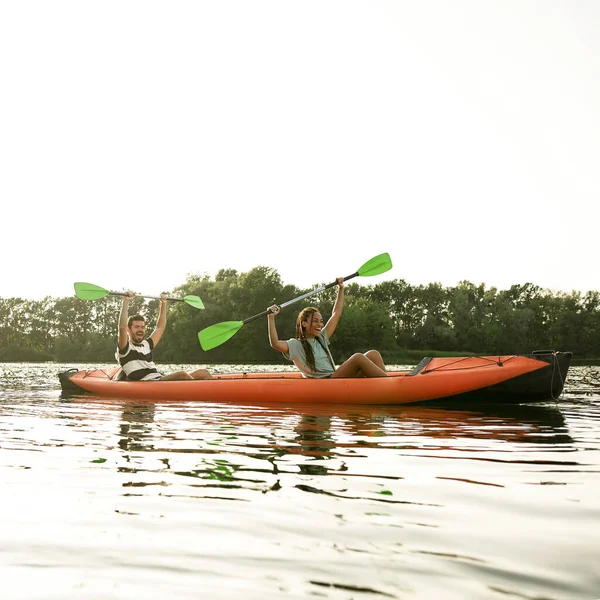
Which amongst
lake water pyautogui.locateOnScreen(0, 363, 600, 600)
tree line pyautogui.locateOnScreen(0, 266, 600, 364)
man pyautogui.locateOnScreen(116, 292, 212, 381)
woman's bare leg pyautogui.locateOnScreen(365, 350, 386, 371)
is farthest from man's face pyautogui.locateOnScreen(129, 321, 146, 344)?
tree line pyautogui.locateOnScreen(0, 266, 600, 364)

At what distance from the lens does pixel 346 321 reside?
45.4 meters

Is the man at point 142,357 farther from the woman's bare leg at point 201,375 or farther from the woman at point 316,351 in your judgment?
the woman at point 316,351

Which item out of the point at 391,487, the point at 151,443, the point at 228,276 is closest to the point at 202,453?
the point at 151,443

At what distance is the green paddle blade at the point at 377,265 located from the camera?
8.52 m

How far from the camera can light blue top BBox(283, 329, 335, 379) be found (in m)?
7.06

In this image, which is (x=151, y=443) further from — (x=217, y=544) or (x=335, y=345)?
(x=335, y=345)

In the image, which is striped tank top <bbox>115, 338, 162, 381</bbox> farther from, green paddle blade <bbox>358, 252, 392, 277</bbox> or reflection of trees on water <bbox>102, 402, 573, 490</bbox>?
green paddle blade <bbox>358, 252, 392, 277</bbox>

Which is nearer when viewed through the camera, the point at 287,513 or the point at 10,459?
the point at 287,513

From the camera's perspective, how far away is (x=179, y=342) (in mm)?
47000

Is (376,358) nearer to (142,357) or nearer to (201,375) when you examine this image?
(201,375)

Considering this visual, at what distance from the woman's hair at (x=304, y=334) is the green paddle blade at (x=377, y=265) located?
1694mm

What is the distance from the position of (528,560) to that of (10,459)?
278 cm

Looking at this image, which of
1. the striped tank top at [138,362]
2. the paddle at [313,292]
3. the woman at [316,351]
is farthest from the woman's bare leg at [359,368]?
the striped tank top at [138,362]

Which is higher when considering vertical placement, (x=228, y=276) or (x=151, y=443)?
(x=228, y=276)
